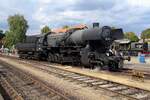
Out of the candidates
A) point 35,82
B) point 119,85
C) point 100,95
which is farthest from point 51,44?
point 100,95

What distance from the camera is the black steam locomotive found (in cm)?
2388

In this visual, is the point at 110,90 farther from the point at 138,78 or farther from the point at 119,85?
the point at 138,78

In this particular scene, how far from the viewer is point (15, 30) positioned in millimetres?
110375

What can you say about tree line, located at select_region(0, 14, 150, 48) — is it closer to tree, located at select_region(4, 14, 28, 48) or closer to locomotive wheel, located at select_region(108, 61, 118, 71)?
tree, located at select_region(4, 14, 28, 48)

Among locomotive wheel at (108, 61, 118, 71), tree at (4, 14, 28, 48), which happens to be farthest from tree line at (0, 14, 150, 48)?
locomotive wheel at (108, 61, 118, 71)

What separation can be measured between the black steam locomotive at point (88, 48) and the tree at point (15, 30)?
75.1 metres

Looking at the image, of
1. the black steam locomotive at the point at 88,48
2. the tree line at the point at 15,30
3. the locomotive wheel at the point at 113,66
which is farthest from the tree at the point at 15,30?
the locomotive wheel at the point at 113,66

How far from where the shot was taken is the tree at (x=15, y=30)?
354 feet

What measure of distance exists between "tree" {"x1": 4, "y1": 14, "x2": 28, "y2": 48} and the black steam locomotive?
75.1m

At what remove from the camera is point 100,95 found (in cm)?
1309

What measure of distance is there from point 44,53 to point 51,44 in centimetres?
328

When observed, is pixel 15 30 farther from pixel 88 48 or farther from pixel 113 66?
pixel 113 66

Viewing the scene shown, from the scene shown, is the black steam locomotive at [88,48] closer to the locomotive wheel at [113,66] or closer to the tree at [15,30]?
the locomotive wheel at [113,66]

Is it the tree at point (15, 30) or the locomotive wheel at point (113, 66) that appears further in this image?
the tree at point (15, 30)
